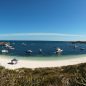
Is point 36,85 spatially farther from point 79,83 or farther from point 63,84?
point 79,83

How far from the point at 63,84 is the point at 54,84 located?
0.34 metres

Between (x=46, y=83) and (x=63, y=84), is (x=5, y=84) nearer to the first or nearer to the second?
(x=46, y=83)

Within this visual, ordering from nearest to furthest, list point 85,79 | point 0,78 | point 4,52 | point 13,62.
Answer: point 0,78 → point 85,79 → point 13,62 → point 4,52

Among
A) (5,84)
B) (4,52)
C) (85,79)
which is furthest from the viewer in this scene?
(4,52)

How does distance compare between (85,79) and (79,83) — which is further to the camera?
(85,79)

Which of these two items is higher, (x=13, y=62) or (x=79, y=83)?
(x=79, y=83)

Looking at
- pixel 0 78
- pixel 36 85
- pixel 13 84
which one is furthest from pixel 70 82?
pixel 0 78

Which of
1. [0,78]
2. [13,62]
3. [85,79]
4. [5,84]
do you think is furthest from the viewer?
[13,62]

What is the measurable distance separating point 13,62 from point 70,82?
29.8 meters

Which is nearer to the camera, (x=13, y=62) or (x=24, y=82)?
(x=24, y=82)

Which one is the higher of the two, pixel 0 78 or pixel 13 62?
pixel 0 78

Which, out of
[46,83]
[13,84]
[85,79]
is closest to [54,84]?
[46,83]

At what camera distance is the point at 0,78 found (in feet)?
17.5

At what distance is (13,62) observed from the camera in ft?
113
